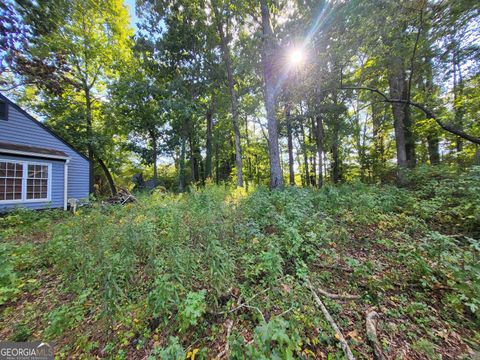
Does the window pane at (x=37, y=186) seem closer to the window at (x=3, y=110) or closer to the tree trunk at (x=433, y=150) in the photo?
the window at (x=3, y=110)

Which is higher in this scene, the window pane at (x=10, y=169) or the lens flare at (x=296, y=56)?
the lens flare at (x=296, y=56)

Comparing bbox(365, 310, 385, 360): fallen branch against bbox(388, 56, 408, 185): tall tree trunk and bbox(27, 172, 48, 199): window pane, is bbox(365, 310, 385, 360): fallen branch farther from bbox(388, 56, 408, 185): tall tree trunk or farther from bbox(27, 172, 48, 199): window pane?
bbox(27, 172, 48, 199): window pane

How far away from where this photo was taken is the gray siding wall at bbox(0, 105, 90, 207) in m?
7.87

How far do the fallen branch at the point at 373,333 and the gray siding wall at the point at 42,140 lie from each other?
12.1 meters

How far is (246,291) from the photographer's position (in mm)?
2264

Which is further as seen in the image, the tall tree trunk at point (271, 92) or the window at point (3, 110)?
the tall tree trunk at point (271, 92)

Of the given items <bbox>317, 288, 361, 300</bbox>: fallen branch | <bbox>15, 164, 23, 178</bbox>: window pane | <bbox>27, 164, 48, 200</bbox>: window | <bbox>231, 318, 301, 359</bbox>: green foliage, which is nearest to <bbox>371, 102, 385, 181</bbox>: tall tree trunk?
<bbox>317, 288, 361, 300</bbox>: fallen branch

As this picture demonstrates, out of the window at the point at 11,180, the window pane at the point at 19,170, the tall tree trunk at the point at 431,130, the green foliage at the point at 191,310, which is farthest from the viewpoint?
the window pane at the point at 19,170

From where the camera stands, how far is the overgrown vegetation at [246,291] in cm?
178

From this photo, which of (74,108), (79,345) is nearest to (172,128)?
(74,108)

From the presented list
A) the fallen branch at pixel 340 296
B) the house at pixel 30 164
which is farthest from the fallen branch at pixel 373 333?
the house at pixel 30 164

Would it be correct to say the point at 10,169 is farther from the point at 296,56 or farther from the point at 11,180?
the point at 296,56

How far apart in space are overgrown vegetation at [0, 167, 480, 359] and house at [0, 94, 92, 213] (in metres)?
5.87

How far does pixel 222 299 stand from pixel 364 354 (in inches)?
53.7
